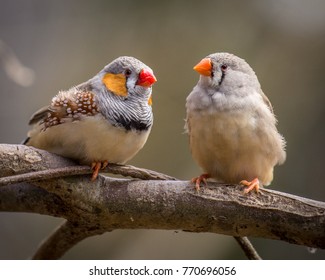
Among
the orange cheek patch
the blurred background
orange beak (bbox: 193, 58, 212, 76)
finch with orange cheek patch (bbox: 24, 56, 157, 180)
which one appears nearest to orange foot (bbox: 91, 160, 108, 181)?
finch with orange cheek patch (bbox: 24, 56, 157, 180)

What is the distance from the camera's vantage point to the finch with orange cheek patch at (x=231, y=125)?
1.91 metres

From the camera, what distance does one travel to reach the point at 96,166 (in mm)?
1879

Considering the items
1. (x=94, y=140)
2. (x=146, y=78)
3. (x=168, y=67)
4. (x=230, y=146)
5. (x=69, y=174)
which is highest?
(x=168, y=67)

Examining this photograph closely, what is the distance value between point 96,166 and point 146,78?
1.11 feet

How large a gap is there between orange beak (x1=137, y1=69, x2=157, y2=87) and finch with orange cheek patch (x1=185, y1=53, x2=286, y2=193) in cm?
15

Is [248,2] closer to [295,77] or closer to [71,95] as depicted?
[295,77]

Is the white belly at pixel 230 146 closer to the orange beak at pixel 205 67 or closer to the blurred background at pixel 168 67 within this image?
the orange beak at pixel 205 67

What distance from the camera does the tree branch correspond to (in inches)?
68.1

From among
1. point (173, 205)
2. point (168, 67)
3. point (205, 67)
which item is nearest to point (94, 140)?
point (173, 205)

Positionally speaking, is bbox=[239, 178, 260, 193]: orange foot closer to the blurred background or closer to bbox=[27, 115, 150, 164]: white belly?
bbox=[27, 115, 150, 164]: white belly

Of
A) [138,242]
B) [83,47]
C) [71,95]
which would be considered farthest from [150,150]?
[71,95]

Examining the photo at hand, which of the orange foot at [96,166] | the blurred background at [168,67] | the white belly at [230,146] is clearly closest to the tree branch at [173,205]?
the orange foot at [96,166]

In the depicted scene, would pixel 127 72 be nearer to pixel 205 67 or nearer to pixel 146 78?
pixel 146 78

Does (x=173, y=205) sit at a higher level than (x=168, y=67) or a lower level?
lower
